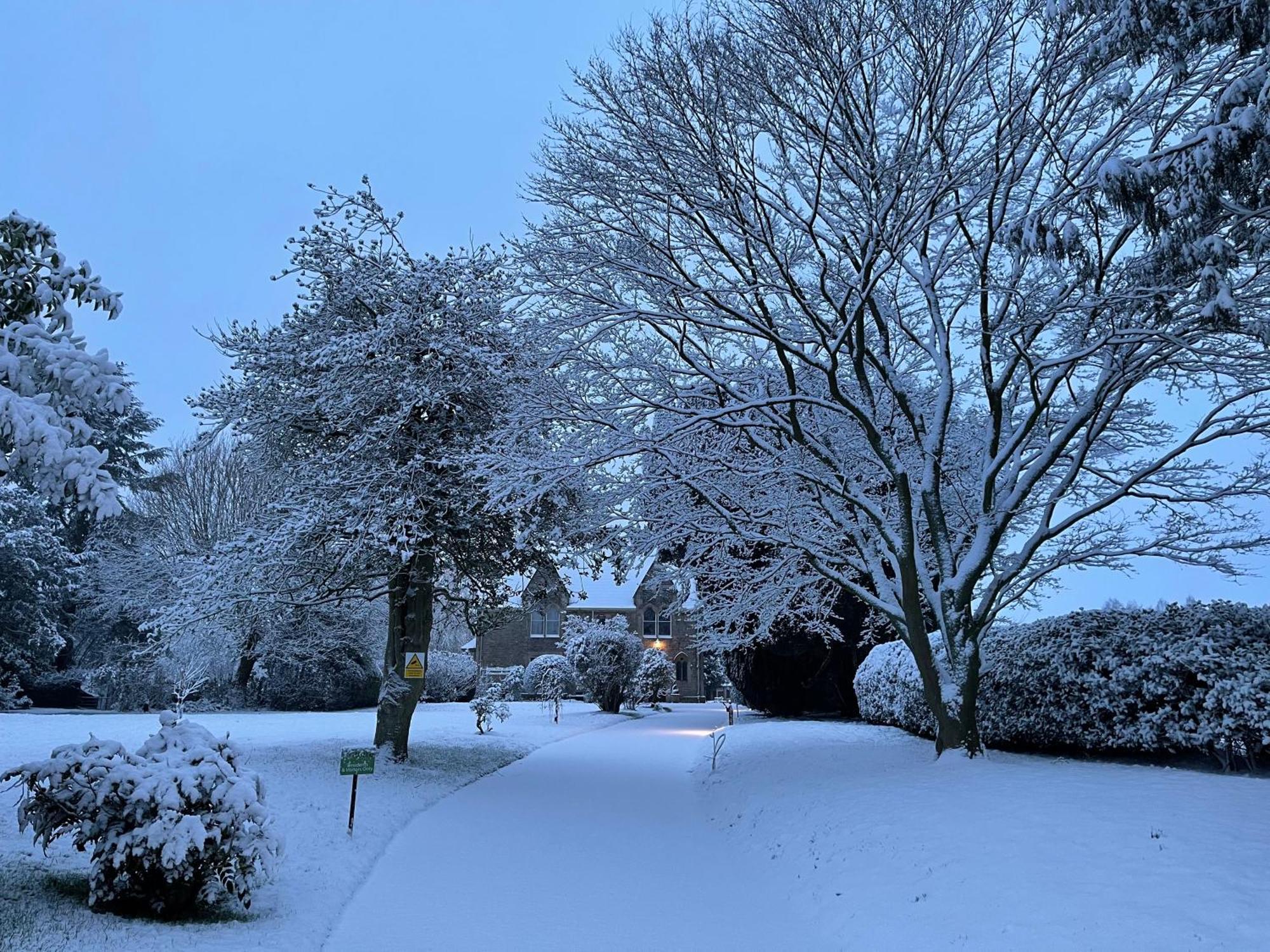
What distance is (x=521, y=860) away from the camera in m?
8.17

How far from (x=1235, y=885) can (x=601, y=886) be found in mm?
4630

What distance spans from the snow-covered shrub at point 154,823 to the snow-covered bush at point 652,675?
30431 millimetres

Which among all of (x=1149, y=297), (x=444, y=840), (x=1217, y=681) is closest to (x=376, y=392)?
(x=444, y=840)

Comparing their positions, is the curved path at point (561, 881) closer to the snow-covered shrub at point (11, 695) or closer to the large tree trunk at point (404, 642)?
the large tree trunk at point (404, 642)

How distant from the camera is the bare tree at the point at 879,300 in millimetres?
9602

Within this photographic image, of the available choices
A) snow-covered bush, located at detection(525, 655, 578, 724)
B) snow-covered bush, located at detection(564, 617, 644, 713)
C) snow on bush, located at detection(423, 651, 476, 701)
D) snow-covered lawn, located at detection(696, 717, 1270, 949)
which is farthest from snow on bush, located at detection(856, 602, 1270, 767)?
snow on bush, located at detection(423, 651, 476, 701)

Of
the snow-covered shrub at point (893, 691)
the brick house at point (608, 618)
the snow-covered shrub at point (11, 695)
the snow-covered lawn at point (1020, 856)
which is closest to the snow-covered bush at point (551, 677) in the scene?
the brick house at point (608, 618)

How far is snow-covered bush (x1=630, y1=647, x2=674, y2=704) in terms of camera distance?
121ft

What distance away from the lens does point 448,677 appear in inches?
1585

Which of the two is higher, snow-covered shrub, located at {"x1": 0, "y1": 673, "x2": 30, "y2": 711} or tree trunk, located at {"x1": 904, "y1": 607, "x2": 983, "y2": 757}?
tree trunk, located at {"x1": 904, "y1": 607, "x2": 983, "y2": 757}

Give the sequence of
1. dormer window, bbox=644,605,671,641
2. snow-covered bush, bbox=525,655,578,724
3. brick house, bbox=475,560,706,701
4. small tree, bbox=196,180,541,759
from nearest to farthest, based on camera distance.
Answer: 1. small tree, bbox=196,180,541,759
2. snow-covered bush, bbox=525,655,578,724
3. brick house, bbox=475,560,706,701
4. dormer window, bbox=644,605,671,641

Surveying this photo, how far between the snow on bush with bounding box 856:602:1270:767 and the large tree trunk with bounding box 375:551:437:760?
961 centimetres

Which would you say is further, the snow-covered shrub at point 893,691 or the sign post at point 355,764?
the snow-covered shrub at point 893,691

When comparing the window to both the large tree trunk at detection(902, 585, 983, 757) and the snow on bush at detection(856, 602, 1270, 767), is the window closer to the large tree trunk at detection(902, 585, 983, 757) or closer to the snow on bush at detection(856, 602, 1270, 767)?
the snow on bush at detection(856, 602, 1270, 767)
